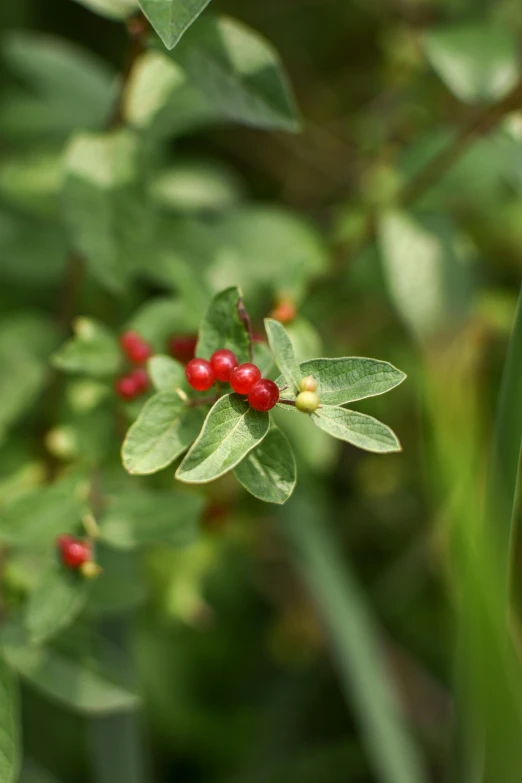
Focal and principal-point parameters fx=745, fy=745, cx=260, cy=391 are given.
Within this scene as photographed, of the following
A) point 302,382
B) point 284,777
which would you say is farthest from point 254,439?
point 284,777

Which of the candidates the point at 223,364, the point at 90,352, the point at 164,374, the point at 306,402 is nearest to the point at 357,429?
the point at 306,402

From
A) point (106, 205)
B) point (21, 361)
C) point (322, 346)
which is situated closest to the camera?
point (106, 205)

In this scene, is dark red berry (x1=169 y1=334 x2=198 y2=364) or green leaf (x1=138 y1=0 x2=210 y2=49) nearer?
green leaf (x1=138 y1=0 x2=210 y2=49)

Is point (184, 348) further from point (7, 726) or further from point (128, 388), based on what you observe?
point (7, 726)

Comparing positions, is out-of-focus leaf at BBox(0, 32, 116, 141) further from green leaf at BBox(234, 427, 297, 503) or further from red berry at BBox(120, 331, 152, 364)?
green leaf at BBox(234, 427, 297, 503)

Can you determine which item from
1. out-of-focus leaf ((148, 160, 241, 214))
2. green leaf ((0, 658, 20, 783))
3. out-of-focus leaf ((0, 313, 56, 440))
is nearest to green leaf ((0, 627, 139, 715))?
green leaf ((0, 658, 20, 783))

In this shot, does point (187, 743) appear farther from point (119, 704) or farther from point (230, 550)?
point (119, 704)

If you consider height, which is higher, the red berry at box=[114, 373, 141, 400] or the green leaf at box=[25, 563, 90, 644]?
the red berry at box=[114, 373, 141, 400]
